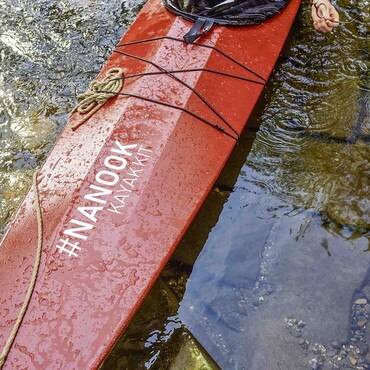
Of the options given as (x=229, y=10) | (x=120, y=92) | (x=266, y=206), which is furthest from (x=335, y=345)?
(x=229, y=10)

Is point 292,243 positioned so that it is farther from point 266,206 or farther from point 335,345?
point 335,345

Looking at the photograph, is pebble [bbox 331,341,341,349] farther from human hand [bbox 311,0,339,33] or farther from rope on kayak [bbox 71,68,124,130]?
human hand [bbox 311,0,339,33]

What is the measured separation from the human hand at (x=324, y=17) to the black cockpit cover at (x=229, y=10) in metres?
0.30

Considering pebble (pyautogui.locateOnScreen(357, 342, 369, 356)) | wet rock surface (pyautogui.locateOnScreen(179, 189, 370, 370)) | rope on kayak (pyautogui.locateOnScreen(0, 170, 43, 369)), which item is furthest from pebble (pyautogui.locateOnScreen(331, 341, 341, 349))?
rope on kayak (pyautogui.locateOnScreen(0, 170, 43, 369))

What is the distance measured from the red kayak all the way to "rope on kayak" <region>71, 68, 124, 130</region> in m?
0.04

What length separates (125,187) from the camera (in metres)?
2.76

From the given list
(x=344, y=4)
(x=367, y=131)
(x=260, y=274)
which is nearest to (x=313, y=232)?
(x=260, y=274)

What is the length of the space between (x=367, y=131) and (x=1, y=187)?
2.89 metres

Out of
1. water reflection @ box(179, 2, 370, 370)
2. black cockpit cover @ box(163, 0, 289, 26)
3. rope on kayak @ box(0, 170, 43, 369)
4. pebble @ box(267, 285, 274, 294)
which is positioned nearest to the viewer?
rope on kayak @ box(0, 170, 43, 369)

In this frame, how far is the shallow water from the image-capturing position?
8.91 ft

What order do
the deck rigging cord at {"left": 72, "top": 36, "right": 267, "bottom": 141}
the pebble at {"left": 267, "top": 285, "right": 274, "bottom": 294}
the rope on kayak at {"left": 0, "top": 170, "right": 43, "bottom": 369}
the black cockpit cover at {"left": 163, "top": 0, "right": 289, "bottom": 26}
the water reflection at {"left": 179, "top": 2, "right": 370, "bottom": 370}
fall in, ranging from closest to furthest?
the rope on kayak at {"left": 0, "top": 170, "right": 43, "bottom": 369} → the water reflection at {"left": 179, "top": 2, "right": 370, "bottom": 370} → the pebble at {"left": 267, "top": 285, "right": 274, "bottom": 294} → the deck rigging cord at {"left": 72, "top": 36, "right": 267, "bottom": 141} → the black cockpit cover at {"left": 163, "top": 0, "right": 289, "bottom": 26}

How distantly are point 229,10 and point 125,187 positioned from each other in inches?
72.2

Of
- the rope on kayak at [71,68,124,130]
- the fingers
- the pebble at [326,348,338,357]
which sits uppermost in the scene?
the fingers

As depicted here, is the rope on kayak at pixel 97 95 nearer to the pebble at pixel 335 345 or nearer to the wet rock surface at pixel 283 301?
the wet rock surface at pixel 283 301
